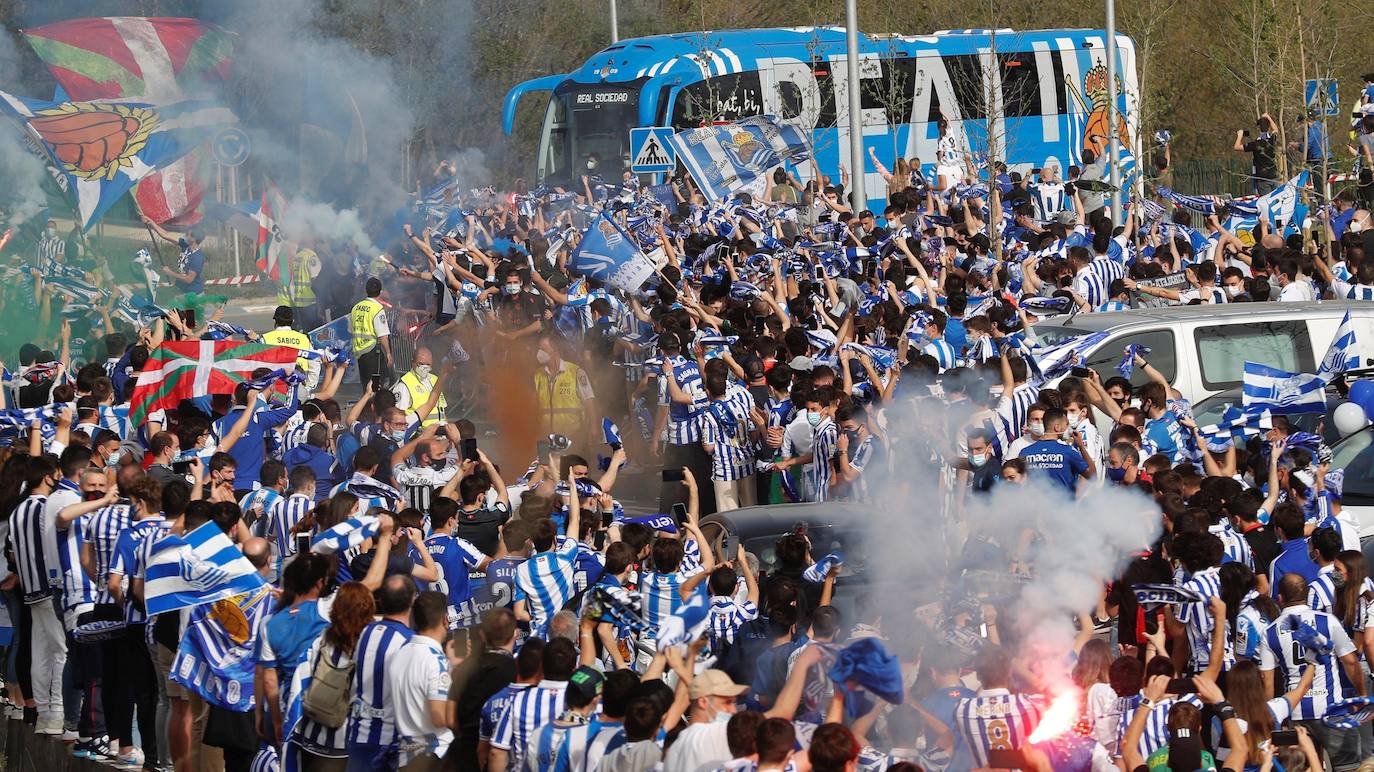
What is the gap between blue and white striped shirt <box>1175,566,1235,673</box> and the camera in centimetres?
812

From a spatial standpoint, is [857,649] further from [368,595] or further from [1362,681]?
[1362,681]

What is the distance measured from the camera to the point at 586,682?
6.95 metres

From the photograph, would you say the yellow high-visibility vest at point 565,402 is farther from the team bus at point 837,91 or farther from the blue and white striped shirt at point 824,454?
the team bus at point 837,91

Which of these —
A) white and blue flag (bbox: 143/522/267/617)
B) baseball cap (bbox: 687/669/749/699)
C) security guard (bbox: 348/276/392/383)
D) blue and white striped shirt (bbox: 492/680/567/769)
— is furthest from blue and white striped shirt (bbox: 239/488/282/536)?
security guard (bbox: 348/276/392/383)

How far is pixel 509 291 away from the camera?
18.2 metres

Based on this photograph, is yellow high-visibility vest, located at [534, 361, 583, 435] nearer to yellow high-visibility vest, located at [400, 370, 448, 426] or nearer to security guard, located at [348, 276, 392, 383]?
yellow high-visibility vest, located at [400, 370, 448, 426]

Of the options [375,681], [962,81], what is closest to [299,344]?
[375,681]

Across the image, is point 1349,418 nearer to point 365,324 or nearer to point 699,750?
point 699,750

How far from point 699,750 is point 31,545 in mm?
5267

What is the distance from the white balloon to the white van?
1.43 metres

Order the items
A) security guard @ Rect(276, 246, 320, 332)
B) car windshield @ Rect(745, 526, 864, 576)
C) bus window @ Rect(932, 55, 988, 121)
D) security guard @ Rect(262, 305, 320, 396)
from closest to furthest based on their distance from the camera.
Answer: car windshield @ Rect(745, 526, 864, 576) → security guard @ Rect(262, 305, 320, 396) → security guard @ Rect(276, 246, 320, 332) → bus window @ Rect(932, 55, 988, 121)

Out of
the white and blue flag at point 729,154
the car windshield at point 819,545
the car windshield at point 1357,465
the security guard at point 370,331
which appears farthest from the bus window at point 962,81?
the car windshield at point 819,545

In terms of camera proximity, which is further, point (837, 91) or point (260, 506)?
point (837, 91)

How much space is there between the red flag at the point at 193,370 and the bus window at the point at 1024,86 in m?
20.9
